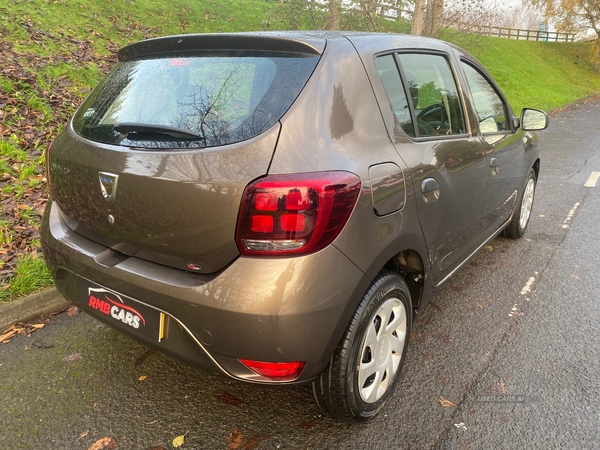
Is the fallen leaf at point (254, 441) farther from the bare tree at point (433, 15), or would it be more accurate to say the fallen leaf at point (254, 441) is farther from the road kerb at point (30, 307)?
the bare tree at point (433, 15)

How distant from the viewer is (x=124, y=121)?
6.67ft

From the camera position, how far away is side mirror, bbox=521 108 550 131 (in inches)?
140

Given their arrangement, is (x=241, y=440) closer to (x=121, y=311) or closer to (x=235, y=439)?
(x=235, y=439)

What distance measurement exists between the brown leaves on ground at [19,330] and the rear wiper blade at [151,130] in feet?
5.43

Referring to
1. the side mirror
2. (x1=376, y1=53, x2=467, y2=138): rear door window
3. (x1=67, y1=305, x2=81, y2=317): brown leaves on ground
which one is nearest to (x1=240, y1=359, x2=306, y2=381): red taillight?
(x1=376, y1=53, x2=467, y2=138): rear door window

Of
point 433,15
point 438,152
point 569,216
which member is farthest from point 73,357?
point 433,15

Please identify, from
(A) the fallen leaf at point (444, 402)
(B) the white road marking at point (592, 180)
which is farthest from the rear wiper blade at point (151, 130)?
(B) the white road marking at point (592, 180)

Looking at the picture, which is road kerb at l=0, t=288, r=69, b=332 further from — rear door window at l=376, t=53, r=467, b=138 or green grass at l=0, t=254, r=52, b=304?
rear door window at l=376, t=53, r=467, b=138

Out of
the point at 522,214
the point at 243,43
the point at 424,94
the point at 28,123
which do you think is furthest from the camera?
the point at 28,123

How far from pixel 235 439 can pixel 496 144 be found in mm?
2533

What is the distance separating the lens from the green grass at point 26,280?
9.92ft

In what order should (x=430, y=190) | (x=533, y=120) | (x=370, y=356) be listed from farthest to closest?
1. (x=533, y=120)
2. (x=430, y=190)
3. (x=370, y=356)

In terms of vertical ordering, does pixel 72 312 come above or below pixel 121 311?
below

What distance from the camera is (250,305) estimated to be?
63.7 inches
